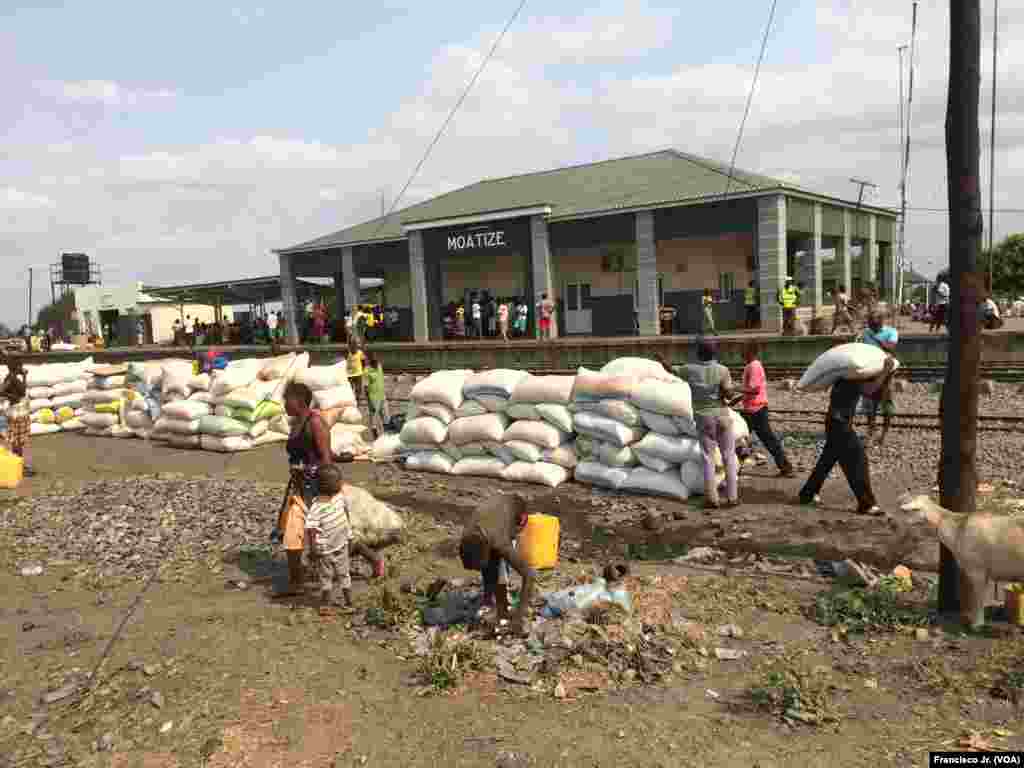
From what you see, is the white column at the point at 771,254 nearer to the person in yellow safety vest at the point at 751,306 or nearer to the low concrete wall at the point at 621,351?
the person in yellow safety vest at the point at 751,306

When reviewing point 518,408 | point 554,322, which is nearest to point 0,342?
point 554,322

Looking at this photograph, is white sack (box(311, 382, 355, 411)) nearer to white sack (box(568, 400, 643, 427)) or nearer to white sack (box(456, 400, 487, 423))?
white sack (box(456, 400, 487, 423))

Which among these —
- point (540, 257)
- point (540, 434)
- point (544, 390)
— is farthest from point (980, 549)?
point (540, 257)

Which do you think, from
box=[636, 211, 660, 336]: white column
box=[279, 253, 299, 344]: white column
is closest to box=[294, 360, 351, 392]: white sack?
box=[636, 211, 660, 336]: white column

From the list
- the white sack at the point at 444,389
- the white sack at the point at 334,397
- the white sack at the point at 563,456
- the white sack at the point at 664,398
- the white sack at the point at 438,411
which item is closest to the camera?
the white sack at the point at 664,398

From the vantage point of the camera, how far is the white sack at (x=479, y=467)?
952cm

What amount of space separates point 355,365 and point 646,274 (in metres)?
13.5

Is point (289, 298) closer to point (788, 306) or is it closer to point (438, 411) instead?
point (788, 306)

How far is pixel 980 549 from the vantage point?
4359 millimetres

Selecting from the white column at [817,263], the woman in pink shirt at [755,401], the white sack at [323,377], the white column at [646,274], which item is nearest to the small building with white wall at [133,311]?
the white column at [646,274]

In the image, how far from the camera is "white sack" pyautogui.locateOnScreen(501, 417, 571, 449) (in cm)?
912

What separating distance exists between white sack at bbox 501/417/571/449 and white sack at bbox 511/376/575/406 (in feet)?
0.95

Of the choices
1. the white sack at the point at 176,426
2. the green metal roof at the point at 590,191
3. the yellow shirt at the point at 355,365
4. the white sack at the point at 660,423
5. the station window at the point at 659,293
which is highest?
the green metal roof at the point at 590,191

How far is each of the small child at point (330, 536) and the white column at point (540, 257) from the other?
21.3 m
